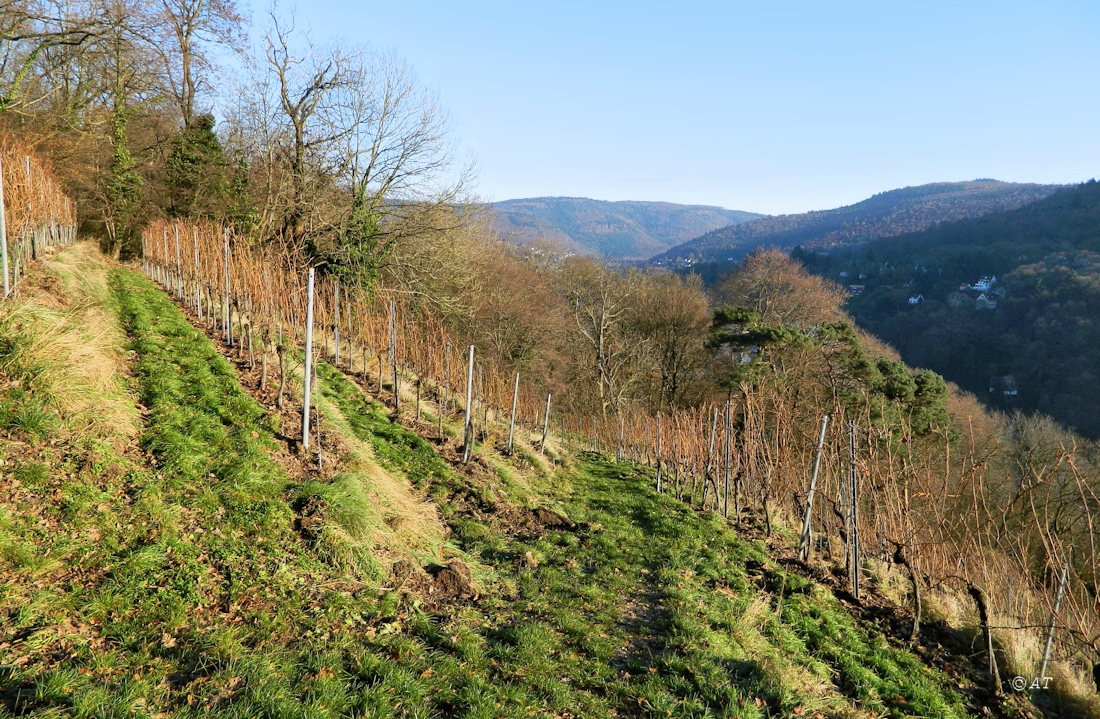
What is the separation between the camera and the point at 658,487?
11.7 m

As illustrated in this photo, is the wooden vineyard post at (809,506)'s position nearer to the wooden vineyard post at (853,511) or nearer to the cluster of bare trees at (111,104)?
the wooden vineyard post at (853,511)

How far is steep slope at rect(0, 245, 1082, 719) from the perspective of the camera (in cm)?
300

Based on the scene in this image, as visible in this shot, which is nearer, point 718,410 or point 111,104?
point 718,410

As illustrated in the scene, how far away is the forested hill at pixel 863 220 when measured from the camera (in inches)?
3730

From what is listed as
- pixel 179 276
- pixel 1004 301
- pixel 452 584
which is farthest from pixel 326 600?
pixel 1004 301

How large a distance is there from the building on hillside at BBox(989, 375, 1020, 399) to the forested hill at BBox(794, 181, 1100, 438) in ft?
0.25

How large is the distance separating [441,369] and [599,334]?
61.9 feet

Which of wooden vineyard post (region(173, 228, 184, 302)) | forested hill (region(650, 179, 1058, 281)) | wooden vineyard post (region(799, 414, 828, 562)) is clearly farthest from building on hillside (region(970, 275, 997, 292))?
wooden vineyard post (region(173, 228, 184, 302))

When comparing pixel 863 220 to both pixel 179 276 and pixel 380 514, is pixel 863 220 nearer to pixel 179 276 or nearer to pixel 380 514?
pixel 179 276

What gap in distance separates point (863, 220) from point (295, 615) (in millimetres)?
135197

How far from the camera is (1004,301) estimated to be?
48.5m

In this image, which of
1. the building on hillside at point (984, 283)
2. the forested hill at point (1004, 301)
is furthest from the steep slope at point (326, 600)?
the building on hillside at point (984, 283)

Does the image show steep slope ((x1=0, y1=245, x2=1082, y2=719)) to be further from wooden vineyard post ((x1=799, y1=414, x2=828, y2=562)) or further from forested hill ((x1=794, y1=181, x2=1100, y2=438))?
forested hill ((x1=794, y1=181, x2=1100, y2=438))

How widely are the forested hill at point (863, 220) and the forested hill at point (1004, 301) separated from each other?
48.8 feet
